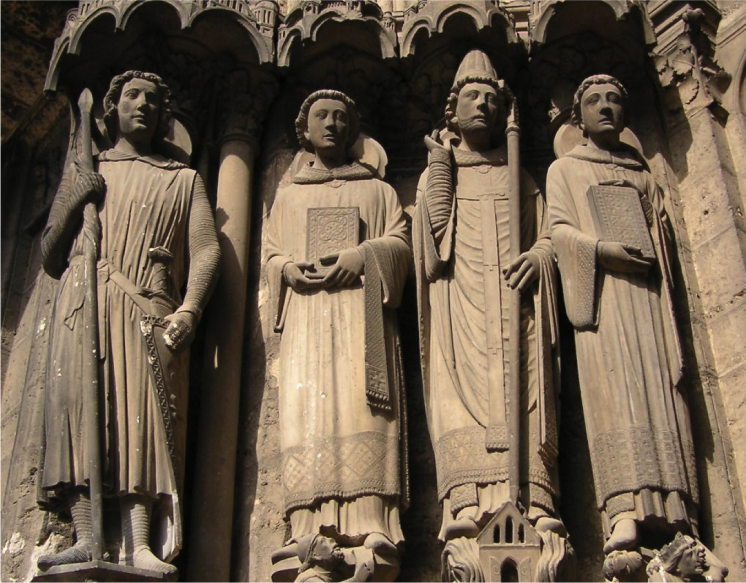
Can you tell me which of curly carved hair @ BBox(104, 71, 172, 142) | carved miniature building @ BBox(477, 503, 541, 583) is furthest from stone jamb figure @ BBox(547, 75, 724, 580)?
curly carved hair @ BBox(104, 71, 172, 142)

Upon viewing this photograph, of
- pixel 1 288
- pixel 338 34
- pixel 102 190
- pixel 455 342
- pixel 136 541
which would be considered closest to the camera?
pixel 136 541

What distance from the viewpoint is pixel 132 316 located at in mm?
6984

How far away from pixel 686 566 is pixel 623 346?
1200 millimetres

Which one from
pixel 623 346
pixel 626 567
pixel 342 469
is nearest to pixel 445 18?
pixel 623 346

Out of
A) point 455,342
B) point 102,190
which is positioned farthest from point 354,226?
point 102,190

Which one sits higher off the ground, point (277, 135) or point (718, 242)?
point (277, 135)

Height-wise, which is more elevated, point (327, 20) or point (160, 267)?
point (327, 20)

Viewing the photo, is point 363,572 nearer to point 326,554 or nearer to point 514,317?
point 326,554

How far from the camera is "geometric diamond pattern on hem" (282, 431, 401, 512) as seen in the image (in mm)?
6570

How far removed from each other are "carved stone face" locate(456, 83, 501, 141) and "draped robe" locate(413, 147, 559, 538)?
147 millimetres

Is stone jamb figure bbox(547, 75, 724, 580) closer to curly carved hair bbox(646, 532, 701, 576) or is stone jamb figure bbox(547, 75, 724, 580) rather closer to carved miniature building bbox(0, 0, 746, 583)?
curly carved hair bbox(646, 532, 701, 576)

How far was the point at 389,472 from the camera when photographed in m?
6.65

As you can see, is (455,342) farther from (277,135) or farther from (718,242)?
(277,135)

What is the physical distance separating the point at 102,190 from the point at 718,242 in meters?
3.51
